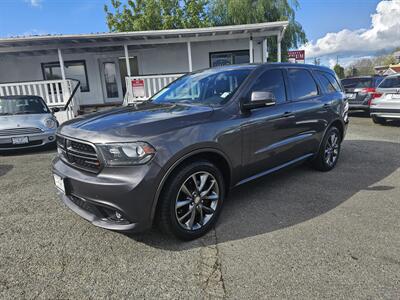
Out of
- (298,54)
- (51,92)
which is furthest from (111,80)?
(298,54)

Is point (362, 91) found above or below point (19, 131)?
above

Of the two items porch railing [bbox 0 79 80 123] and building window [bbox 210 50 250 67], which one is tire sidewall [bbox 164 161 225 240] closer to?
porch railing [bbox 0 79 80 123]

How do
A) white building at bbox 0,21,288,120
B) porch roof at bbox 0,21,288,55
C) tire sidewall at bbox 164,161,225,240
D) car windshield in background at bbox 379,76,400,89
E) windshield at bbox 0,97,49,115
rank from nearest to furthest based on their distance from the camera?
tire sidewall at bbox 164,161,225,240 < windshield at bbox 0,97,49,115 < car windshield in background at bbox 379,76,400,89 < porch roof at bbox 0,21,288,55 < white building at bbox 0,21,288,120

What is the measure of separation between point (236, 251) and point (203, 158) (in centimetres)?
96

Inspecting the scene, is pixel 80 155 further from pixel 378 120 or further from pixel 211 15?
pixel 211 15

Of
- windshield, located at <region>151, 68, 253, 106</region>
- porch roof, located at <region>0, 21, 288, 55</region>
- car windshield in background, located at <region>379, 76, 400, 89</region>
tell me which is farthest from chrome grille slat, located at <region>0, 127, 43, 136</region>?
car windshield in background, located at <region>379, 76, 400, 89</region>

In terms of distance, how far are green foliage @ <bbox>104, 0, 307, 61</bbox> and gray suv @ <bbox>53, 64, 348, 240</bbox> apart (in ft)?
59.7

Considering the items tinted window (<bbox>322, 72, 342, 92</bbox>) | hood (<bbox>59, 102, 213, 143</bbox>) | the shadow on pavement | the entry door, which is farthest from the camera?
the entry door

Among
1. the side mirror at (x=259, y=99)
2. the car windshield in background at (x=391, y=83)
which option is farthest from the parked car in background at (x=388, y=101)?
the side mirror at (x=259, y=99)

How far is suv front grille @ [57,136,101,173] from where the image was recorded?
2633 millimetres

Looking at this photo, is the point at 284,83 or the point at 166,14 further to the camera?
the point at 166,14

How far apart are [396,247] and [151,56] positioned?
527 inches

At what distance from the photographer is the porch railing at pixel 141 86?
11.6m

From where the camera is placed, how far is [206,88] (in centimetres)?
376
